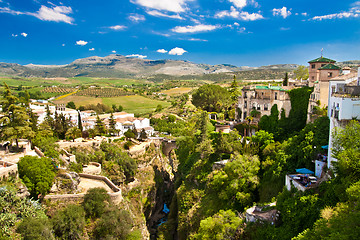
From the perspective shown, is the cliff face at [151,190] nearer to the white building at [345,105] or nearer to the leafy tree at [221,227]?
the leafy tree at [221,227]

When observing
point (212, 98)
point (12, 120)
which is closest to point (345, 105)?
point (12, 120)

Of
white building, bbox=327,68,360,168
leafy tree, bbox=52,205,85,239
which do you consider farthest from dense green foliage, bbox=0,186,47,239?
white building, bbox=327,68,360,168

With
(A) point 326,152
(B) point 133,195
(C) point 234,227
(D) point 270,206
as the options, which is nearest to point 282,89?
(A) point 326,152

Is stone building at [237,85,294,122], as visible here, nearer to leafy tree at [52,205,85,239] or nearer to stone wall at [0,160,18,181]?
leafy tree at [52,205,85,239]

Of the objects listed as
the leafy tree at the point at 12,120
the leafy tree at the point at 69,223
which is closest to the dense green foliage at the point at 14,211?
the leafy tree at the point at 69,223

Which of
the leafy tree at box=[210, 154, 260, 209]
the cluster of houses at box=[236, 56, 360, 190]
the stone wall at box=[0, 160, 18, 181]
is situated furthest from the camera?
the leafy tree at box=[210, 154, 260, 209]

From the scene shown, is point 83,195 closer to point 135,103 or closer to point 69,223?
point 69,223
